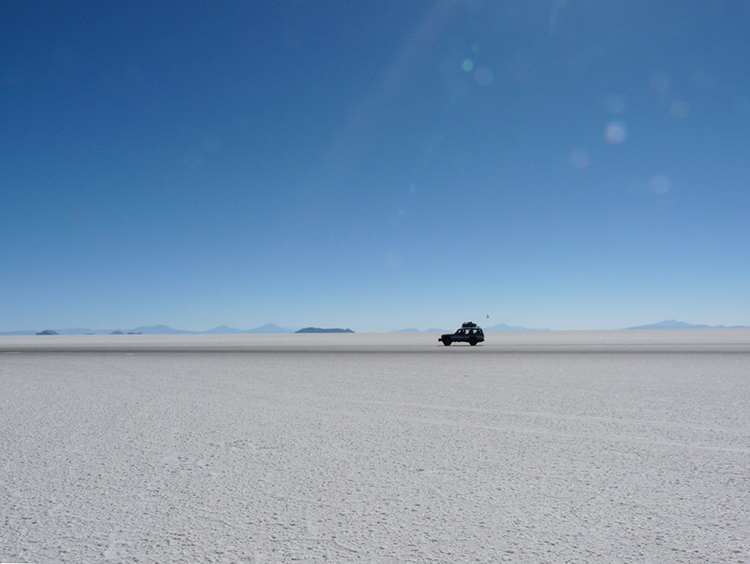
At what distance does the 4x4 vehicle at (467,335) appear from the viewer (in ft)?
133

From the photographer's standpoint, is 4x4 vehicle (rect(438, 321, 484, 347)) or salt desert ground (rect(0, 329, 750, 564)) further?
4x4 vehicle (rect(438, 321, 484, 347))

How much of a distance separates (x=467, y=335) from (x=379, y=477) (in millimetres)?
35458

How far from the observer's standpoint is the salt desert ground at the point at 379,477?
4289 mm

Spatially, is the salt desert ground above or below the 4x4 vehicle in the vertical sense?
below

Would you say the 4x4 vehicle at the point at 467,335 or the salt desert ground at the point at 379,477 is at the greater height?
the 4x4 vehicle at the point at 467,335

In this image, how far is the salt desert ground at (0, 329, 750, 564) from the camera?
14.1 feet

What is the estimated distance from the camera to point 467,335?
40.8 meters

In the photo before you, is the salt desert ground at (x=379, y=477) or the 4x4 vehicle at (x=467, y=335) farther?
the 4x4 vehicle at (x=467, y=335)

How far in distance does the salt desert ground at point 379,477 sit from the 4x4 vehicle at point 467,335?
89.6ft

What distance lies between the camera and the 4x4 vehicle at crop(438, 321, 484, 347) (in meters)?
40.6

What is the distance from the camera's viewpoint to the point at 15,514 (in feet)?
16.6

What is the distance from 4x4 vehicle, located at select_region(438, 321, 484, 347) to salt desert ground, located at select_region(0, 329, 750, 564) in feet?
89.6

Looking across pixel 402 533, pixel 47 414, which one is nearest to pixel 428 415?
pixel 402 533

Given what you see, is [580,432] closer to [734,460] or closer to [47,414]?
[734,460]
